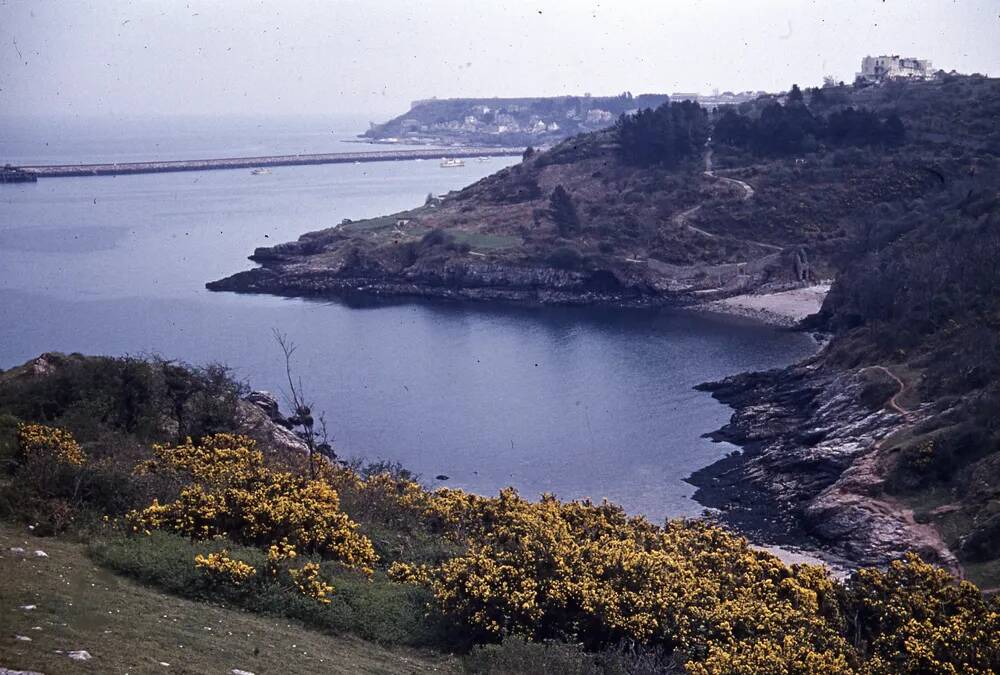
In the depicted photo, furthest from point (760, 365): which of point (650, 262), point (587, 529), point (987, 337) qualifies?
point (587, 529)

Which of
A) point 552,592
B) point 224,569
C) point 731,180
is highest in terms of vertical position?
point 731,180

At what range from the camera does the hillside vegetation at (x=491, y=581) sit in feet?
30.4

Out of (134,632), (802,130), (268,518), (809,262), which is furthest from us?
(802,130)

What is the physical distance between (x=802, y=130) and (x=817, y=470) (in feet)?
123

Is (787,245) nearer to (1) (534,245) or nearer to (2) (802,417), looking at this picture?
(1) (534,245)

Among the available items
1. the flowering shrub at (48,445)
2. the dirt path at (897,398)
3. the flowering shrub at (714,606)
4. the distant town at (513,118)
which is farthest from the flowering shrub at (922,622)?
the distant town at (513,118)

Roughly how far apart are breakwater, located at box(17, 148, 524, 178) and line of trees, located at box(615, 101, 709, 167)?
4613 centimetres

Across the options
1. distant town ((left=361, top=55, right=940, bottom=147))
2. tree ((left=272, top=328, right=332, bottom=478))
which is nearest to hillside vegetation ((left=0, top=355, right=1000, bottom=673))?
tree ((left=272, top=328, right=332, bottom=478))

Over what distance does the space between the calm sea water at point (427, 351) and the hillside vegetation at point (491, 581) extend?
1079 centimetres

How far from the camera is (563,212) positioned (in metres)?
53.2

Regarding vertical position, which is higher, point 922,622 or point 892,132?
point 892,132

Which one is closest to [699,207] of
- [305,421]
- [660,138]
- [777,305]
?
[660,138]

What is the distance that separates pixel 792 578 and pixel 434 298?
38.6 metres

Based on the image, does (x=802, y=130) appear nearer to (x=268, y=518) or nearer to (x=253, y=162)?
(x=268, y=518)
